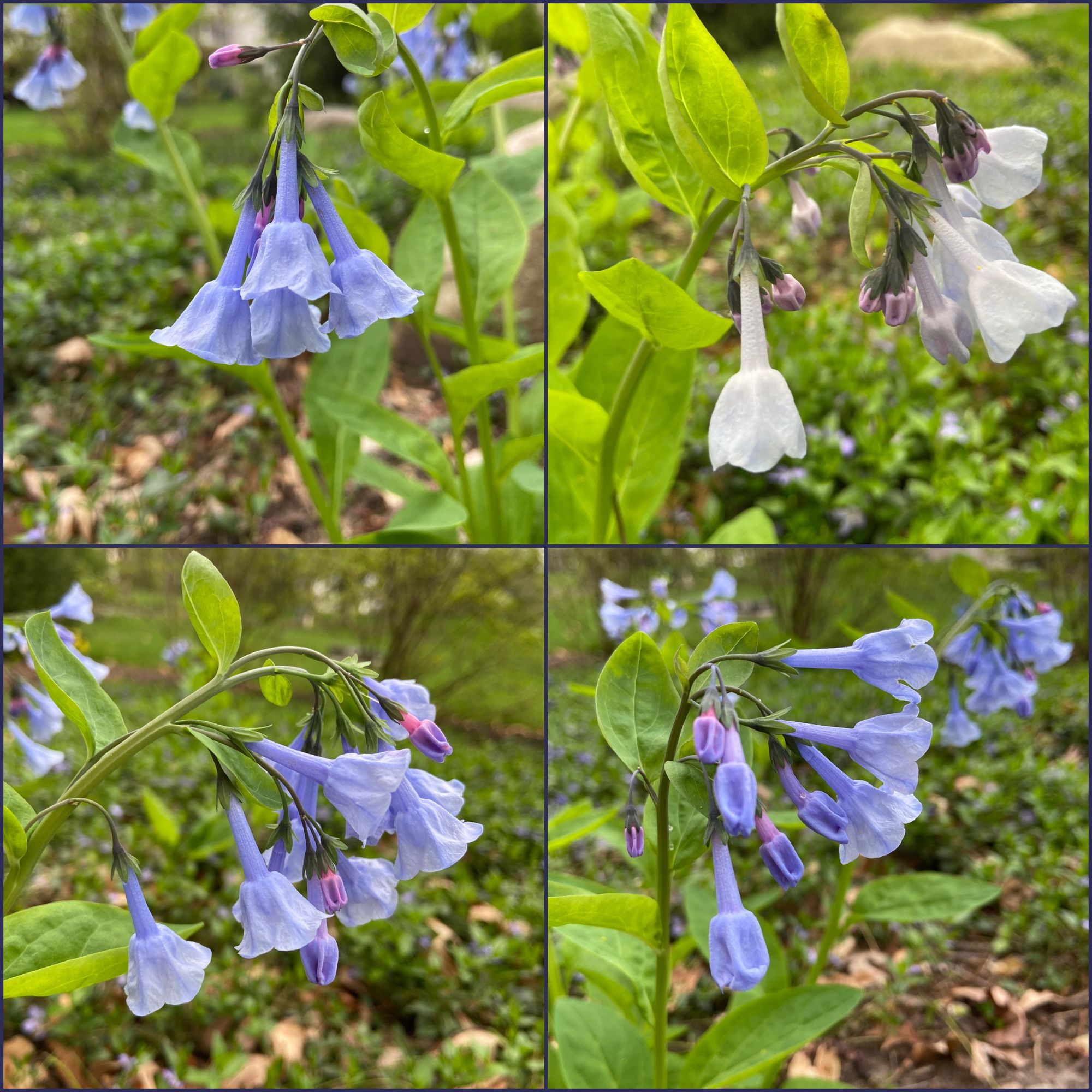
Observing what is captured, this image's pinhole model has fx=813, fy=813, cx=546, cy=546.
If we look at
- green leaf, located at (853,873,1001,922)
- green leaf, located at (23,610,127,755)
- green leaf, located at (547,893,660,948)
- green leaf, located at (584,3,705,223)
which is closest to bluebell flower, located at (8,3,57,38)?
green leaf, located at (584,3,705,223)

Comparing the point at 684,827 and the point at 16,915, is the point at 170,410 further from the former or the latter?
the point at 684,827

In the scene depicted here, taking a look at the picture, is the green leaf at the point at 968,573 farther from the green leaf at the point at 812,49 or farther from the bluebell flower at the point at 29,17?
the bluebell flower at the point at 29,17

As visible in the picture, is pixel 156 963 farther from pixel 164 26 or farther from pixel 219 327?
pixel 164 26

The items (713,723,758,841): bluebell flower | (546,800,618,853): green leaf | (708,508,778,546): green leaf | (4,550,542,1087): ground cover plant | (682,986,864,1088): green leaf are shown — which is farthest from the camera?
(4,550,542,1087): ground cover plant

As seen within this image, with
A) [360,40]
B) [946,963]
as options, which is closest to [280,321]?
[360,40]

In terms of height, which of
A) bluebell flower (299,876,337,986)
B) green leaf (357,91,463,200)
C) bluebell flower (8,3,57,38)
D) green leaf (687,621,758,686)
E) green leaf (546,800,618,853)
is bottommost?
green leaf (546,800,618,853)

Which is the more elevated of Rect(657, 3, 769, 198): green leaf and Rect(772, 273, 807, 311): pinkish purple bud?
Rect(657, 3, 769, 198): green leaf

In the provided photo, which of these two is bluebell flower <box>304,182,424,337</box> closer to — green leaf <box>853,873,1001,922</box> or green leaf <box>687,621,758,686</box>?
green leaf <box>687,621,758,686</box>
